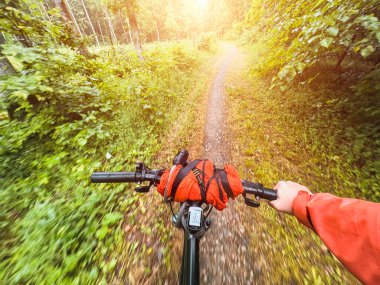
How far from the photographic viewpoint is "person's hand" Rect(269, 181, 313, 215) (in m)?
1.25

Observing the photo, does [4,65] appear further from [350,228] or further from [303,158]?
[303,158]

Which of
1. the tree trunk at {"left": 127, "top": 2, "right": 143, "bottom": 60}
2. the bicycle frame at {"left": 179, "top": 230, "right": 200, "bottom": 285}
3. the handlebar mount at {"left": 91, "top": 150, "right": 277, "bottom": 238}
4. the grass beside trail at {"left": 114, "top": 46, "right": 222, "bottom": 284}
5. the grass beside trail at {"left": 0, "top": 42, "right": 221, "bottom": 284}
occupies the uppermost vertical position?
the tree trunk at {"left": 127, "top": 2, "right": 143, "bottom": 60}

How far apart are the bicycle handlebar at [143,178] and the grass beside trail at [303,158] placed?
1852mm

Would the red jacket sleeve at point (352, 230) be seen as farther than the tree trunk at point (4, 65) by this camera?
No

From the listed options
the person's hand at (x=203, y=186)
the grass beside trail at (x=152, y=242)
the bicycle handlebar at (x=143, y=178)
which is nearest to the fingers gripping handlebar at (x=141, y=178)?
the bicycle handlebar at (x=143, y=178)

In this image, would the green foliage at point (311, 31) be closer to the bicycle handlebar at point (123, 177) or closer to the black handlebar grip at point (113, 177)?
the bicycle handlebar at point (123, 177)

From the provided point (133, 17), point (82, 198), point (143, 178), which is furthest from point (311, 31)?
point (133, 17)

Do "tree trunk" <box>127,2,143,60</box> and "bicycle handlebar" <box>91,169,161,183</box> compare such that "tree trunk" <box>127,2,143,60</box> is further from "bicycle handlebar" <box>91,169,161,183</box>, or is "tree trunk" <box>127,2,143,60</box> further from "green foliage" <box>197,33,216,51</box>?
"bicycle handlebar" <box>91,169,161,183</box>

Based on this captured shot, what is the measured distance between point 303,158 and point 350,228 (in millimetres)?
4059

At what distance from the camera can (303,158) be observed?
4.29m

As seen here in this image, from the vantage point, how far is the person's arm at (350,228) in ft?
2.58

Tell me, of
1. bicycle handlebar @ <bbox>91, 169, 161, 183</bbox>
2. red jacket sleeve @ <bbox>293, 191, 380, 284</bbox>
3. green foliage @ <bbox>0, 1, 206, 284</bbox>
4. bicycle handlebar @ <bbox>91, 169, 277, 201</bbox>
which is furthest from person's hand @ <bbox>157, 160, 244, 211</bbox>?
green foliage @ <bbox>0, 1, 206, 284</bbox>

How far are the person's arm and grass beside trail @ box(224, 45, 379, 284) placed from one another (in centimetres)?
193

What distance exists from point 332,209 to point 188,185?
914mm
